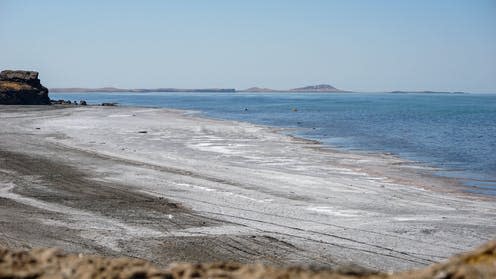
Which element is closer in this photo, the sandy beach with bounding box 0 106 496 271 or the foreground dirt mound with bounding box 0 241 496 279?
the foreground dirt mound with bounding box 0 241 496 279

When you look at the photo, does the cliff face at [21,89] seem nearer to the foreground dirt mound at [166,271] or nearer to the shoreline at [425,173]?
the shoreline at [425,173]

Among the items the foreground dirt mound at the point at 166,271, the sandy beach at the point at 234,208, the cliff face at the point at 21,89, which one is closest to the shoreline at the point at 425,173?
the sandy beach at the point at 234,208

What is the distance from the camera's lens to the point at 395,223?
13.2 metres

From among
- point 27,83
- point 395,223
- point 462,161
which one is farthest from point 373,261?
point 27,83

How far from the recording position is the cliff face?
7625 centimetres

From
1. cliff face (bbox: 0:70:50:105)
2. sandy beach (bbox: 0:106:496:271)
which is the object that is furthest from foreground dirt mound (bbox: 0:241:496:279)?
cliff face (bbox: 0:70:50:105)

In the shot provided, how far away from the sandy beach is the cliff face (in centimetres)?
5540

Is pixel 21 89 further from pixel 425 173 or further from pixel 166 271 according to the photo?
pixel 166 271

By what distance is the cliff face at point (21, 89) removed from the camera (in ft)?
250

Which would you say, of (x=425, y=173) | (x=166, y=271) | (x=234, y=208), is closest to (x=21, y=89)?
(x=425, y=173)

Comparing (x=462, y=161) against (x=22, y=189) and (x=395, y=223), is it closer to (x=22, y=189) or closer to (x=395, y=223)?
(x=395, y=223)

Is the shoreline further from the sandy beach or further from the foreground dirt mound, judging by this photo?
the foreground dirt mound

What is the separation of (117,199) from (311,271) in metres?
10.9

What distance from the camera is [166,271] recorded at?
4535mm
